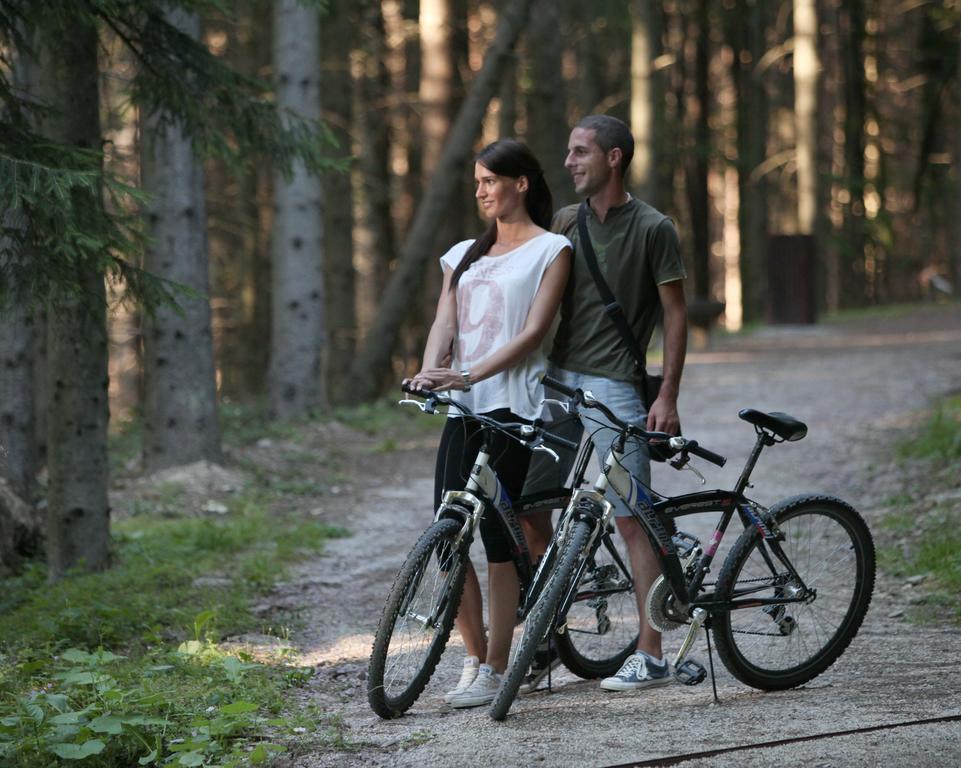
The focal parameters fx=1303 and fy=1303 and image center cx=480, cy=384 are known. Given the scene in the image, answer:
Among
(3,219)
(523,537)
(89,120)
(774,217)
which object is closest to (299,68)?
(89,120)

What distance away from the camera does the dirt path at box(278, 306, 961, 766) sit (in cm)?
439

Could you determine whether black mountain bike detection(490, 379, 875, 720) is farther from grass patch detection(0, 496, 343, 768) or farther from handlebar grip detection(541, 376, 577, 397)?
grass patch detection(0, 496, 343, 768)

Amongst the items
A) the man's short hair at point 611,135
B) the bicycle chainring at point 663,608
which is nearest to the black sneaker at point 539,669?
the bicycle chainring at point 663,608

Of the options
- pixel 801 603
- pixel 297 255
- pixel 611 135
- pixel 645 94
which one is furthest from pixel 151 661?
pixel 645 94

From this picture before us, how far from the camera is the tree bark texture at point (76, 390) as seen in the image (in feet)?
23.1

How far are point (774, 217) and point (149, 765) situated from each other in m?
44.9

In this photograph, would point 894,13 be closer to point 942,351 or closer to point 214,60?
point 942,351

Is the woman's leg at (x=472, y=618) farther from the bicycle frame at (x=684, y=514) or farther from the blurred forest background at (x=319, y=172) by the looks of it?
the blurred forest background at (x=319, y=172)

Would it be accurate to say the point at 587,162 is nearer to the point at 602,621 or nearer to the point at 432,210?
the point at 602,621

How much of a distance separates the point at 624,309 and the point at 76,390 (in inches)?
141

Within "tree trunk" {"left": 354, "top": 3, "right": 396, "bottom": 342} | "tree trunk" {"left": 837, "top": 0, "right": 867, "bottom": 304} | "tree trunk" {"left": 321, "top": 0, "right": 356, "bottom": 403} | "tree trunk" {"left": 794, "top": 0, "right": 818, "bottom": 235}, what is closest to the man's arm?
"tree trunk" {"left": 321, "top": 0, "right": 356, "bottom": 403}

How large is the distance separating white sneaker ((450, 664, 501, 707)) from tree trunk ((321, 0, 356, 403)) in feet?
47.0

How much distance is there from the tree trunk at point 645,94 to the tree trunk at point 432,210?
19.4ft

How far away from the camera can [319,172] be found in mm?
7645
